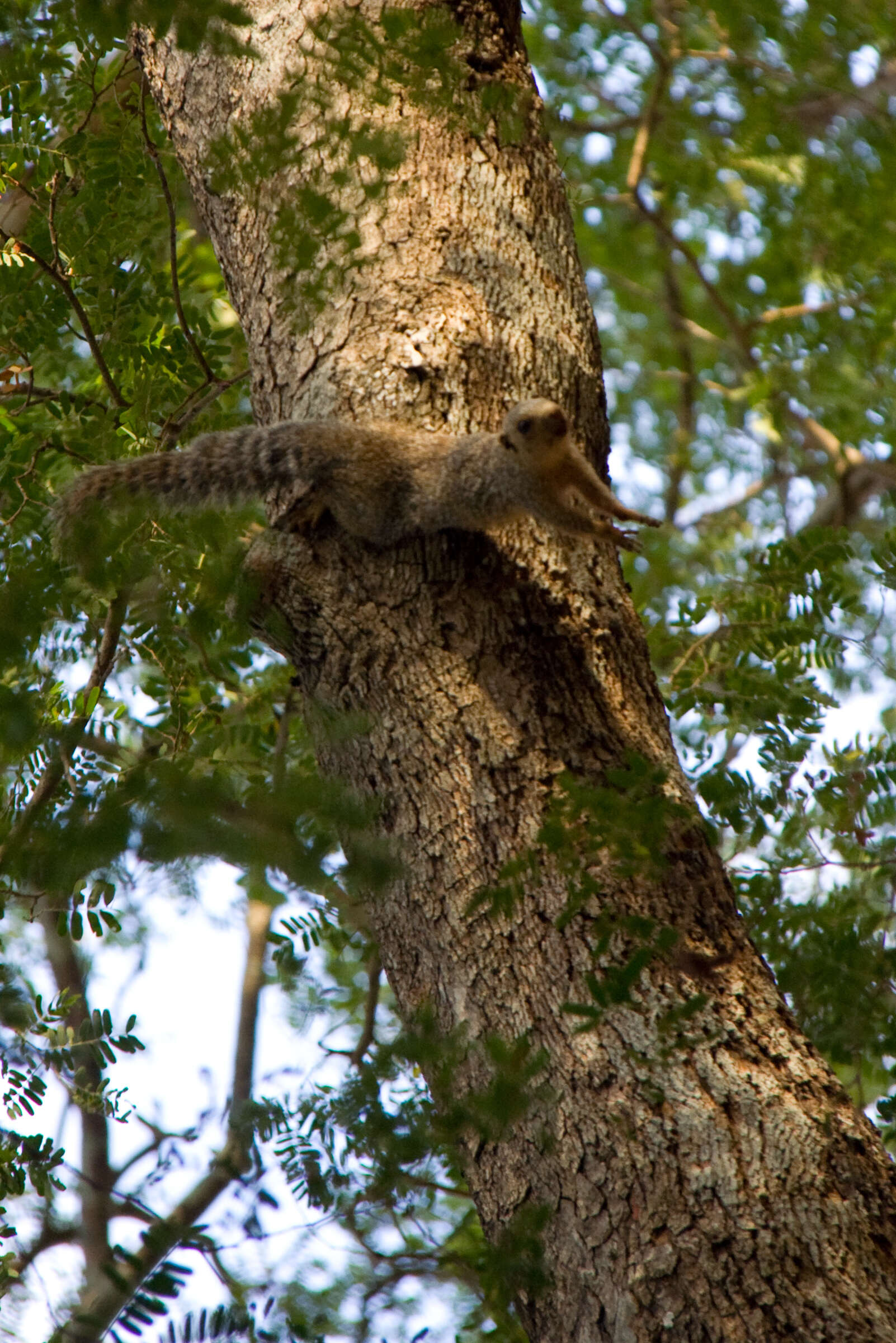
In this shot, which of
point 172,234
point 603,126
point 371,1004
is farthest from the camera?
point 603,126

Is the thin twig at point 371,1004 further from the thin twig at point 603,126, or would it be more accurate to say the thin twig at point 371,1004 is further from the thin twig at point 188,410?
the thin twig at point 603,126

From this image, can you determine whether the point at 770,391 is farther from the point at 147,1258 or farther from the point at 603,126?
the point at 147,1258

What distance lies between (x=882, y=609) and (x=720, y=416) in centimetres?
405

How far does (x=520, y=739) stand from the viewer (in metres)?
2.27

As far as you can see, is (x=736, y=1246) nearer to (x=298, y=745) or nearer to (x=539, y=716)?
(x=539, y=716)

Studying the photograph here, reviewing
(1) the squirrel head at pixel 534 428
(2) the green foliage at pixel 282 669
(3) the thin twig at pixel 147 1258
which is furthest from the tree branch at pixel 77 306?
(3) the thin twig at pixel 147 1258

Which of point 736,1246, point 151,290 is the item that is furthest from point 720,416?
point 736,1246

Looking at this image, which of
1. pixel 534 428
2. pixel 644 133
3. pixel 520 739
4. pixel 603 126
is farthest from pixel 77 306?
pixel 603 126

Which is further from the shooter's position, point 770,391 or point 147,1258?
point 770,391

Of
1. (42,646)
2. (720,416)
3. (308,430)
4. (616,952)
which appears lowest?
(616,952)

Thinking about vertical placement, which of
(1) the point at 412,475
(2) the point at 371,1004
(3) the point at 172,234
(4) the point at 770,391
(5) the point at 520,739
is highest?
(4) the point at 770,391

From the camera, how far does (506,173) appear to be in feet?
9.57

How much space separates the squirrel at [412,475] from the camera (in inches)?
97.0

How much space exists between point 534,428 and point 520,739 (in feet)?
2.29
